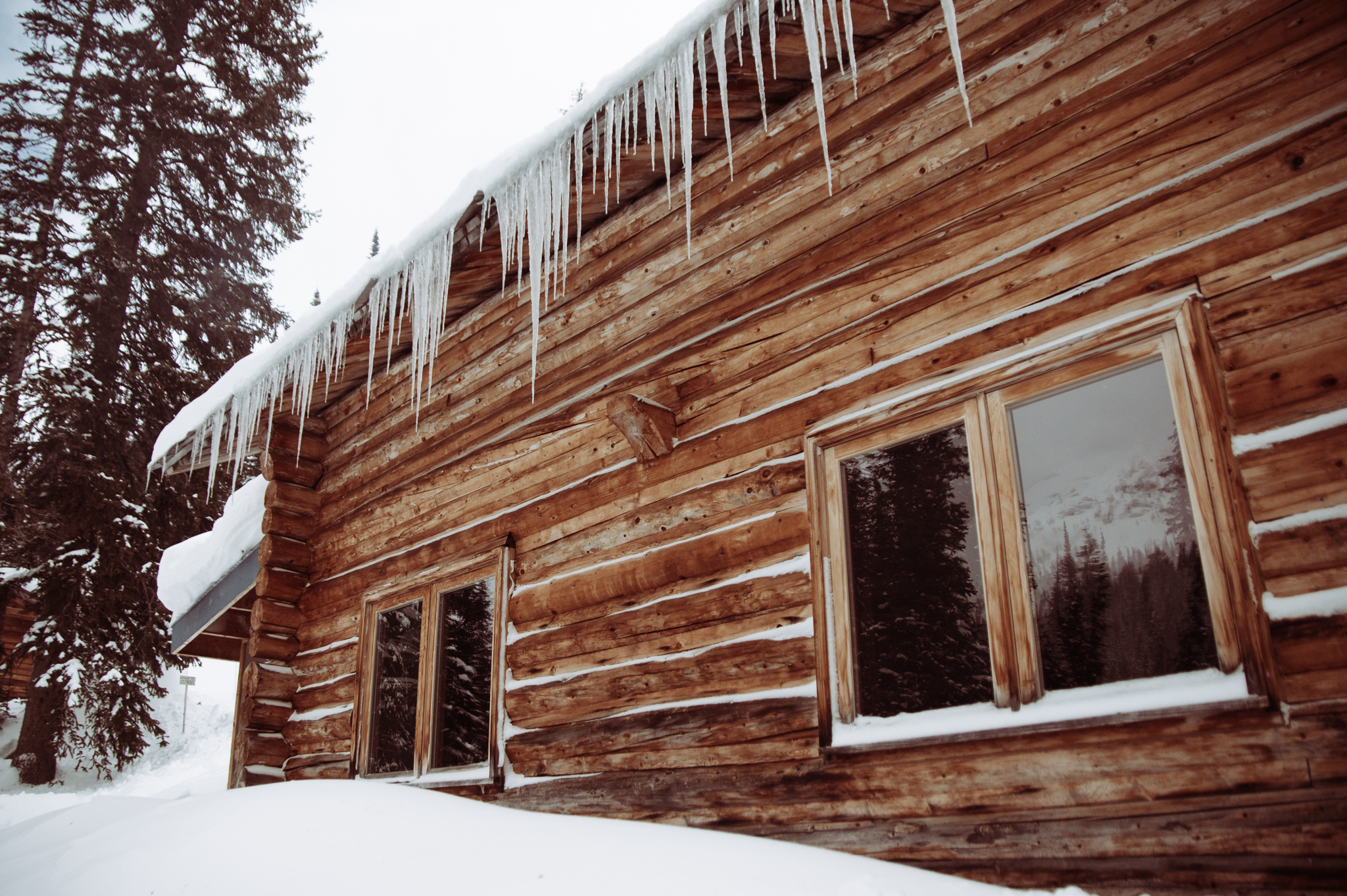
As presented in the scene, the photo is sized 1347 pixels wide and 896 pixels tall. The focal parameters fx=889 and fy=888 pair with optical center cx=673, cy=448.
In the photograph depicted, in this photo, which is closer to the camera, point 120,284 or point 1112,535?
point 1112,535

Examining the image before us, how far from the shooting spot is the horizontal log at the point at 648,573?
Answer: 3.74 meters

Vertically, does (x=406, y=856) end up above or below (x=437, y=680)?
below

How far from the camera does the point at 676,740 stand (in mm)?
3885

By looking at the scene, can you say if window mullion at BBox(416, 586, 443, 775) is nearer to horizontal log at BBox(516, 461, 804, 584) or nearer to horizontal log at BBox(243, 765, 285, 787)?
horizontal log at BBox(516, 461, 804, 584)

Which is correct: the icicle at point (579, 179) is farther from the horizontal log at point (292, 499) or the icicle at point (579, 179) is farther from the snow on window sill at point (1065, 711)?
the horizontal log at point (292, 499)

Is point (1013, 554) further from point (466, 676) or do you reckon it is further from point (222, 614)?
point (222, 614)

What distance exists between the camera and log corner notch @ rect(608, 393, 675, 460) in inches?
165

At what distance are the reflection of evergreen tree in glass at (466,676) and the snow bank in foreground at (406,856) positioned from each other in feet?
3.38

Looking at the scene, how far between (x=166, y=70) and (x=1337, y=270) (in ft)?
56.0

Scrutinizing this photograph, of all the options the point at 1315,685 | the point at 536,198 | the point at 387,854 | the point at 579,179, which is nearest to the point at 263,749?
the point at 387,854

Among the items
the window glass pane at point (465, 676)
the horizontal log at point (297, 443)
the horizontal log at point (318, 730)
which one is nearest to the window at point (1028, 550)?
the window glass pane at point (465, 676)

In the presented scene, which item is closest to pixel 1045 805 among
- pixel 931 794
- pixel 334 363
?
pixel 931 794

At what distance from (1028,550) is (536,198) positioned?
300 cm

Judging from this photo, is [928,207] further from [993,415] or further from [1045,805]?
[1045,805]
